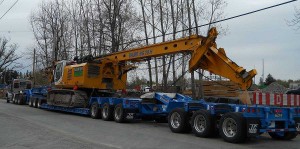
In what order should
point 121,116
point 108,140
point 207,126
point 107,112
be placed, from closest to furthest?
point 108,140
point 207,126
point 121,116
point 107,112

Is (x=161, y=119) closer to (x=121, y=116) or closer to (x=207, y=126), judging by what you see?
(x=121, y=116)

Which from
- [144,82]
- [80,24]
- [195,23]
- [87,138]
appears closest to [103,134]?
[87,138]

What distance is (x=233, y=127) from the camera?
12.1 metres

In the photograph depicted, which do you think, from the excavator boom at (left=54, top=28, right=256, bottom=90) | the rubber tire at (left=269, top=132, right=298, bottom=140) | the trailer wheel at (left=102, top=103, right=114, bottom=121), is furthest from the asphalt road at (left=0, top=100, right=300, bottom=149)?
the trailer wheel at (left=102, top=103, right=114, bottom=121)

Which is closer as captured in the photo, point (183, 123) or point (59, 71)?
point (183, 123)

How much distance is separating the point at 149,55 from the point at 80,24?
27.9m

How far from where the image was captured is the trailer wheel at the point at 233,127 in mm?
11609

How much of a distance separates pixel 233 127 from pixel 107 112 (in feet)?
29.0

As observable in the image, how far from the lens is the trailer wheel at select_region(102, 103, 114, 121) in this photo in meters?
19.3

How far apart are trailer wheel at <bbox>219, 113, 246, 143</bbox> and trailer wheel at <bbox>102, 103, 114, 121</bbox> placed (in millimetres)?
8188

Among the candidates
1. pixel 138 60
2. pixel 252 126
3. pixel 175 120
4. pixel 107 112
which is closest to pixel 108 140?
pixel 175 120

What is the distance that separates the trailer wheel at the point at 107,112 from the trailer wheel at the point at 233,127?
322 inches

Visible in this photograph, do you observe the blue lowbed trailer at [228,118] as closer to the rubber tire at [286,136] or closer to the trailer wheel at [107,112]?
the rubber tire at [286,136]

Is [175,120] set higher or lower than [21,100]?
lower
